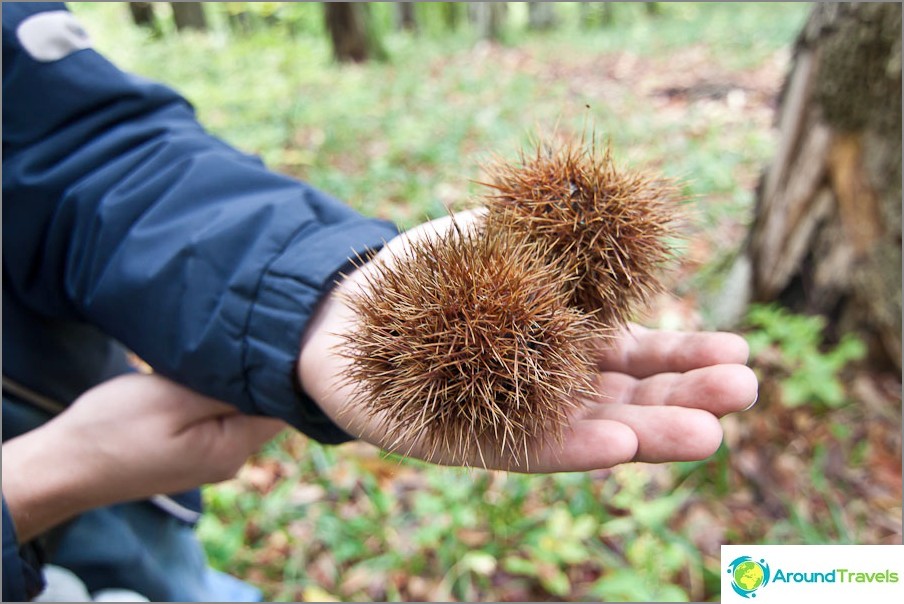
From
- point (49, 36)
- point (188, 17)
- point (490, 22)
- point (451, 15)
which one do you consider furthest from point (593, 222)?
point (451, 15)

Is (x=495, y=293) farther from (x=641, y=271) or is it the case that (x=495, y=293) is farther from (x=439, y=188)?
(x=439, y=188)

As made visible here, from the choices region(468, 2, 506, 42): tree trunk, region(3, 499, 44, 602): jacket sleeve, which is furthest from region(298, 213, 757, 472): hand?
region(468, 2, 506, 42): tree trunk

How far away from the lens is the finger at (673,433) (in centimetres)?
129

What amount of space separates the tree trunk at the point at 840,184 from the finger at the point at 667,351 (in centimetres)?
198

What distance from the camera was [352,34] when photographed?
Result: 9.86 meters

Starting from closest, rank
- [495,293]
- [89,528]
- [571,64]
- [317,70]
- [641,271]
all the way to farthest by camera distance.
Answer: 1. [495,293]
2. [641,271]
3. [89,528]
4. [317,70]
5. [571,64]

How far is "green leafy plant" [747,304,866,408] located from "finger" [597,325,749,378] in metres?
1.91

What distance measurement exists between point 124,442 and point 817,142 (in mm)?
3272

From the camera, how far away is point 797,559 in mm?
1578

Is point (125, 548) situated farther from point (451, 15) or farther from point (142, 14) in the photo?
point (451, 15)

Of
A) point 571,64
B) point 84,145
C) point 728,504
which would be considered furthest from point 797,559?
point 571,64

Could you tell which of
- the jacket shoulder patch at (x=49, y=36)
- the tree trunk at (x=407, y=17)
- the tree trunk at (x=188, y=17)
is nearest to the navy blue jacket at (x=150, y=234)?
the jacket shoulder patch at (x=49, y=36)

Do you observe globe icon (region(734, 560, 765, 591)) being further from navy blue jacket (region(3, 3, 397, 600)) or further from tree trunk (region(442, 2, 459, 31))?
tree trunk (region(442, 2, 459, 31))

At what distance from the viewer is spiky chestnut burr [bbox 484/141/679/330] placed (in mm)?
1460
